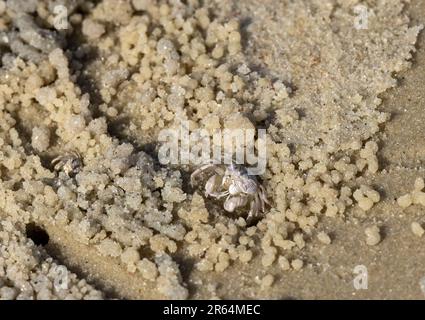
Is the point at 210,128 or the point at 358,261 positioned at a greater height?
the point at 210,128

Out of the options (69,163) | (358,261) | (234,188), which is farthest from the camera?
(69,163)

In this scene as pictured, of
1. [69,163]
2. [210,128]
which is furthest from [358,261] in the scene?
[69,163]

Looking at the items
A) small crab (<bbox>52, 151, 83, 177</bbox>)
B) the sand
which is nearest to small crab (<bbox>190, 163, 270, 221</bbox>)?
the sand

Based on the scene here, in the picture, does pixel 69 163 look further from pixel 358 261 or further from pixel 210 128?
pixel 358 261

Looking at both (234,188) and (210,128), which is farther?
(210,128)

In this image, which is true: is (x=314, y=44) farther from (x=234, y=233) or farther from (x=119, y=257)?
(x=119, y=257)
